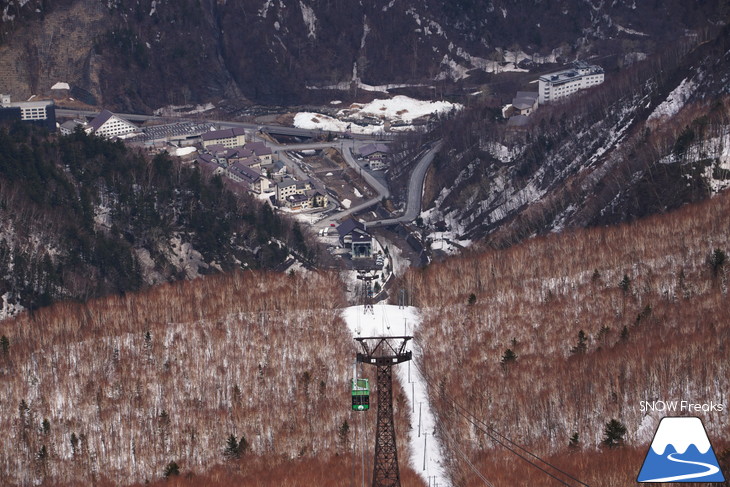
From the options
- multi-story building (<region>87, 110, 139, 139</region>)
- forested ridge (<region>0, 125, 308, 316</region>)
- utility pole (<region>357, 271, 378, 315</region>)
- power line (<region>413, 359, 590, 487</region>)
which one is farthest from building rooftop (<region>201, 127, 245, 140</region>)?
power line (<region>413, 359, 590, 487</region>)

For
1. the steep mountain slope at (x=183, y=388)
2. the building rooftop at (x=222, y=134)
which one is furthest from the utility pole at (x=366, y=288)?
the building rooftop at (x=222, y=134)

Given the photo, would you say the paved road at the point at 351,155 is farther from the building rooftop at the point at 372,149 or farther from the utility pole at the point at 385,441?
the utility pole at the point at 385,441

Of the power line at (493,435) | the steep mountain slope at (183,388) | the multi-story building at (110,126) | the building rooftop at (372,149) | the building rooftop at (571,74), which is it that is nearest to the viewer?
the power line at (493,435)

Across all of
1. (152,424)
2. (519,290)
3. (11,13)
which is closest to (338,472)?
(152,424)

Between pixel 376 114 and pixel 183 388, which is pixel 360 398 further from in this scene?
pixel 376 114

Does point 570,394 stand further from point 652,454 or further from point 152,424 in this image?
point 152,424

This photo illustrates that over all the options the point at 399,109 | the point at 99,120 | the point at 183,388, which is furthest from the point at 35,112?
the point at 183,388

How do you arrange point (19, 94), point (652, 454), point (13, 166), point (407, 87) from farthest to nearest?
point (407, 87), point (19, 94), point (13, 166), point (652, 454)
